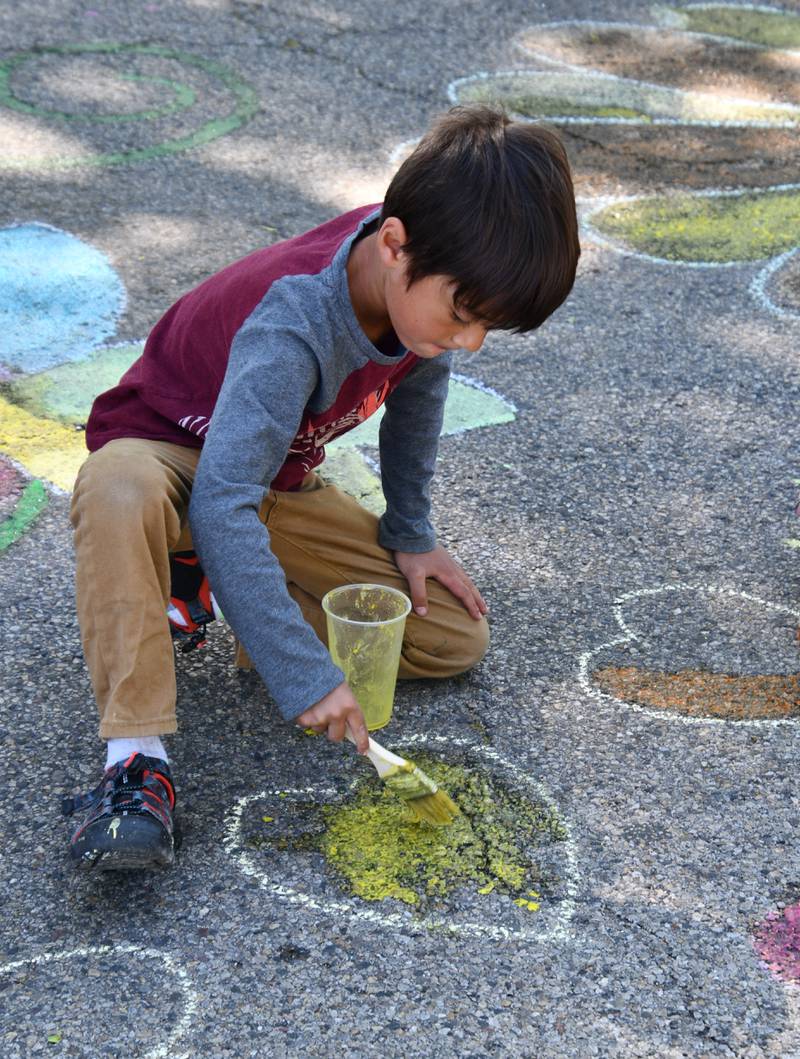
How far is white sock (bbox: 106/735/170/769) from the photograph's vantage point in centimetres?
180

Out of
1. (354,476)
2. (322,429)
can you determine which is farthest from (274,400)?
(354,476)

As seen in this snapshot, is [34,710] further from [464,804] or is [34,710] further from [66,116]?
[66,116]

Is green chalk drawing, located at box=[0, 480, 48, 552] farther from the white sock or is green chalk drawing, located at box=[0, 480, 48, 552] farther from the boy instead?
the white sock

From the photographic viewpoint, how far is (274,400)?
5.74 feet

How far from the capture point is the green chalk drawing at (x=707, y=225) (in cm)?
399

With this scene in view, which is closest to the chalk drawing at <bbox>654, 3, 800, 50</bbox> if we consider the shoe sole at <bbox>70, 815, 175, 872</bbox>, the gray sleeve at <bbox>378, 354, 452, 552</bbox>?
the gray sleeve at <bbox>378, 354, 452, 552</bbox>

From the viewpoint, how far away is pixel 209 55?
200 inches

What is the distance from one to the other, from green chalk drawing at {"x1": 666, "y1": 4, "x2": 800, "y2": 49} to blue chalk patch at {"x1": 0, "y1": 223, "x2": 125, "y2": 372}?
3.76m

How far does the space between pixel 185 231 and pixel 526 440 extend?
4.80ft

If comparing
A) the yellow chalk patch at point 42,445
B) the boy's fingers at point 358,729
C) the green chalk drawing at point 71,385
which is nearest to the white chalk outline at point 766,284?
the green chalk drawing at point 71,385

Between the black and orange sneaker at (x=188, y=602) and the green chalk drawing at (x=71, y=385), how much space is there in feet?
2.90

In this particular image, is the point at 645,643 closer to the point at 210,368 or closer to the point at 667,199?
the point at 210,368

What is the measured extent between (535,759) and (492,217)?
0.88m

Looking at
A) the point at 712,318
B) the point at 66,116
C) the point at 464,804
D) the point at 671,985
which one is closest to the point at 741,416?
the point at 712,318
